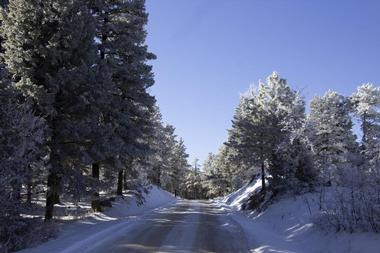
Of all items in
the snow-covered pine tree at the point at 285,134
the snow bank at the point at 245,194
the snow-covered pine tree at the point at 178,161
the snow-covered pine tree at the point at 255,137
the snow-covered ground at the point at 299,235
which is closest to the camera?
the snow-covered ground at the point at 299,235

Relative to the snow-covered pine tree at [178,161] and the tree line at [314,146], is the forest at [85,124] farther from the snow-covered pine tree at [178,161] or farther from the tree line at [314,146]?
the snow-covered pine tree at [178,161]

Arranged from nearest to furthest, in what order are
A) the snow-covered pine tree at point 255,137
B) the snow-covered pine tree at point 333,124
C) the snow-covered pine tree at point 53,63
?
the snow-covered pine tree at point 53,63 < the snow-covered pine tree at point 255,137 < the snow-covered pine tree at point 333,124

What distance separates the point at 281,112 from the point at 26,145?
2533 cm

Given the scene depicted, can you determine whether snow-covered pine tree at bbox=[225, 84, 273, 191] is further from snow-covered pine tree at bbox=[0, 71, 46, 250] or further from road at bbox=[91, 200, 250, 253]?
snow-covered pine tree at bbox=[0, 71, 46, 250]

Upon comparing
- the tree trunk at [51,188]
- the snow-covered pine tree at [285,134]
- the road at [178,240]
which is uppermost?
the snow-covered pine tree at [285,134]

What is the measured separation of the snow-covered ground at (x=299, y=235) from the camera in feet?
40.6

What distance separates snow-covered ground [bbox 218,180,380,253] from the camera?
1237 centimetres

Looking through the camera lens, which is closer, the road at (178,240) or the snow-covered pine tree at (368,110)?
the road at (178,240)

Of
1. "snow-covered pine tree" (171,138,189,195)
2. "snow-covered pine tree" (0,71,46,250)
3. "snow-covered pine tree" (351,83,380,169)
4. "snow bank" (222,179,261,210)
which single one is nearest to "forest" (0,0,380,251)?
"snow-covered pine tree" (0,71,46,250)

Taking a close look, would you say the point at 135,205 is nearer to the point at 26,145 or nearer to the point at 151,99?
the point at 151,99

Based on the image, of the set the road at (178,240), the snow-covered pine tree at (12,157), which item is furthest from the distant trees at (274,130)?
the snow-covered pine tree at (12,157)

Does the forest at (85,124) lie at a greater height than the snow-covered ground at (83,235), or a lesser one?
greater

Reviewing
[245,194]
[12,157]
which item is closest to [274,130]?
[245,194]

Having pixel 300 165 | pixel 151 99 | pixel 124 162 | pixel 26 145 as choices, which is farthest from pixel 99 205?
pixel 26 145
